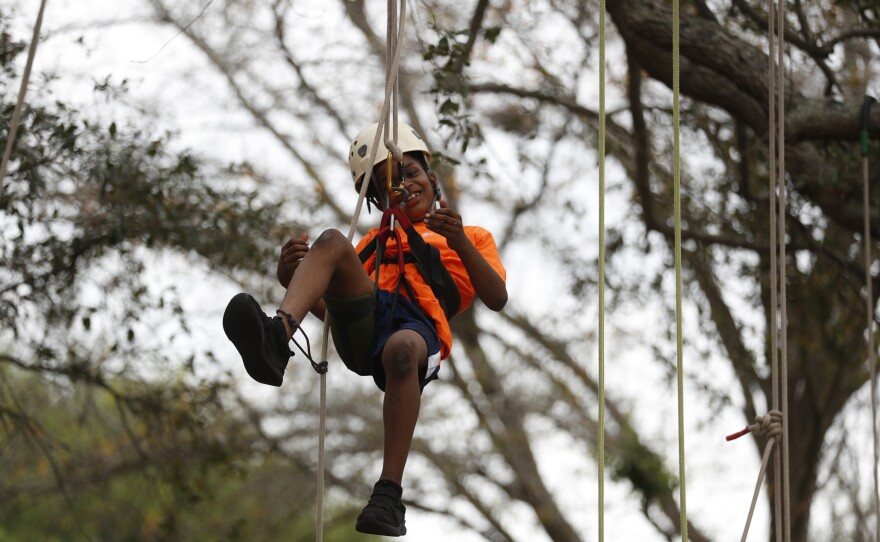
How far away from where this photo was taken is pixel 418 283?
391 cm

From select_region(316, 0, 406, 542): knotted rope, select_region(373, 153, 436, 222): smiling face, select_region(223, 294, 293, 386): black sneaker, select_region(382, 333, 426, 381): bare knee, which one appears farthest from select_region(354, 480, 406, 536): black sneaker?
select_region(373, 153, 436, 222): smiling face

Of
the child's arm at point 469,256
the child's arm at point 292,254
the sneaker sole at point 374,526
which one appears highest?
the child's arm at point 469,256

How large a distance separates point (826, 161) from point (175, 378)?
3963mm

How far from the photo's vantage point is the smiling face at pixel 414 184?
4.15 metres

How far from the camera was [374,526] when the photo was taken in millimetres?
3324

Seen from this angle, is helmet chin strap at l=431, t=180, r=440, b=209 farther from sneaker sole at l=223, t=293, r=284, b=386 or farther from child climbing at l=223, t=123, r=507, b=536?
sneaker sole at l=223, t=293, r=284, b=386

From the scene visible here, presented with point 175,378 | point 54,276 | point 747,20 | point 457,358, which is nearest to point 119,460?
point 457,358

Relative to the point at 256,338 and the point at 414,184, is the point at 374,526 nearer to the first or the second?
the point at 256,338

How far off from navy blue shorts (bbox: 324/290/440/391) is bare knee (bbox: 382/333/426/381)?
9cm

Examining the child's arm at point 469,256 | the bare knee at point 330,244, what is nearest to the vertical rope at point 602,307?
the child's arm at point 469,256

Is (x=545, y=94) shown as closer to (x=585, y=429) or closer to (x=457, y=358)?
(x=457, y=358)

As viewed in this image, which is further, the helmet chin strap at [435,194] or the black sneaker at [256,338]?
the helmet chin strap at [435,194]

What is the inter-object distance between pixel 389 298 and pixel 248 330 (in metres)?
0.75

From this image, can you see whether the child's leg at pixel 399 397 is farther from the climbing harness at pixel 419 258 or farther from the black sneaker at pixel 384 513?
the climbing harness at pixel 419 258
